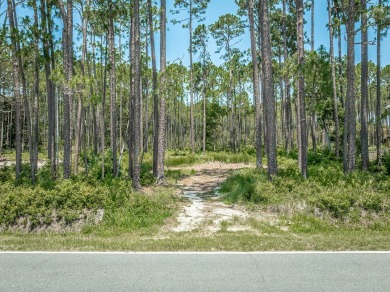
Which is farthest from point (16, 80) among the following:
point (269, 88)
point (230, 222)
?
point (269, 88)

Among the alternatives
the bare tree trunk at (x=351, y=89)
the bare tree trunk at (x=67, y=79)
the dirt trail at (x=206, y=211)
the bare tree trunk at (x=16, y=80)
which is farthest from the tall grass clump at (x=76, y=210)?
the bare tree trunk at (x=351, y=89)

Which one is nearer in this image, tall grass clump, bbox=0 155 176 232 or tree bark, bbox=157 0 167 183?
tall grass clump, bbox=0 155 176 232

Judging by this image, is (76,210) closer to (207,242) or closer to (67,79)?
(207,242)

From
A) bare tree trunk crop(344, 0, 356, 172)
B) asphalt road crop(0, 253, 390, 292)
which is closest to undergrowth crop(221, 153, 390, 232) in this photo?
bare tree trunk crop(344, 0, 356, 172)

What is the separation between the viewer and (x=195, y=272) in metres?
5.32

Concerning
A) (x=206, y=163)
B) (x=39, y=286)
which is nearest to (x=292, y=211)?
(x=39, y=286)

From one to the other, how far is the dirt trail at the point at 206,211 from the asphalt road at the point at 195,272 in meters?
2.57

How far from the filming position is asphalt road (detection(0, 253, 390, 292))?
15.5 ft

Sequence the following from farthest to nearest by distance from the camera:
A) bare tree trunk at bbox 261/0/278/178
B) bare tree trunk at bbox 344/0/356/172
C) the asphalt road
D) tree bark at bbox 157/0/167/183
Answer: tree bark at bbox 157/0/167/183 → bare tree trunk at bbox 344/0/356/172 → bare tree trunk at bbox 261/0/278/178 → the asphalt road

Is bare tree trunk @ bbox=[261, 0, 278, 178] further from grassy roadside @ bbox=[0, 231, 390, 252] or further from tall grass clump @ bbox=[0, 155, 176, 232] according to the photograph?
grassy roadside @ bbox=[0, 231, 390, 252]

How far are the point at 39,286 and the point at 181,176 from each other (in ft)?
47.9

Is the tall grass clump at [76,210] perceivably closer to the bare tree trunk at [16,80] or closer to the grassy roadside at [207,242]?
the grassy roadside at [207,242]

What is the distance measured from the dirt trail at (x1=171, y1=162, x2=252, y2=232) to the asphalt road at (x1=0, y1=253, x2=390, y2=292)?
2.57 m

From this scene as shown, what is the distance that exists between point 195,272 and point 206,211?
17.5ft
